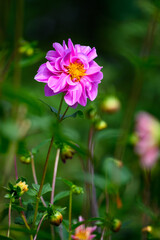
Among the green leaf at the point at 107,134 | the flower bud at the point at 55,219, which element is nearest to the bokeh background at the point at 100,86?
the green leaf at the point at 107,134

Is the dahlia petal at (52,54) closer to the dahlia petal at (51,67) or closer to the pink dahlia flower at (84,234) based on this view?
the dahlia petal at (51,67)

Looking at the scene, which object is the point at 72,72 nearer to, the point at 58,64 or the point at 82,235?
the point at 58,64

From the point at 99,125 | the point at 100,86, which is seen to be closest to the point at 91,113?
the point at 99,125

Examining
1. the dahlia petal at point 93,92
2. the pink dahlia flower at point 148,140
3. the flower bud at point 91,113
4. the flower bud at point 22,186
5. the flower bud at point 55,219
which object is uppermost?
the dahlia petal at point 93,92

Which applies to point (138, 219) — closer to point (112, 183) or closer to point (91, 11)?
point (112, 183)

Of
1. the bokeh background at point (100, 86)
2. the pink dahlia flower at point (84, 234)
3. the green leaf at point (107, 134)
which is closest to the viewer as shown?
the bokeh background at point (100, 86)

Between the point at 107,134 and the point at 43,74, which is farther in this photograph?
the point at 107,134

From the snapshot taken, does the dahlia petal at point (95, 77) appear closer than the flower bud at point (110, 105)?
Yes
